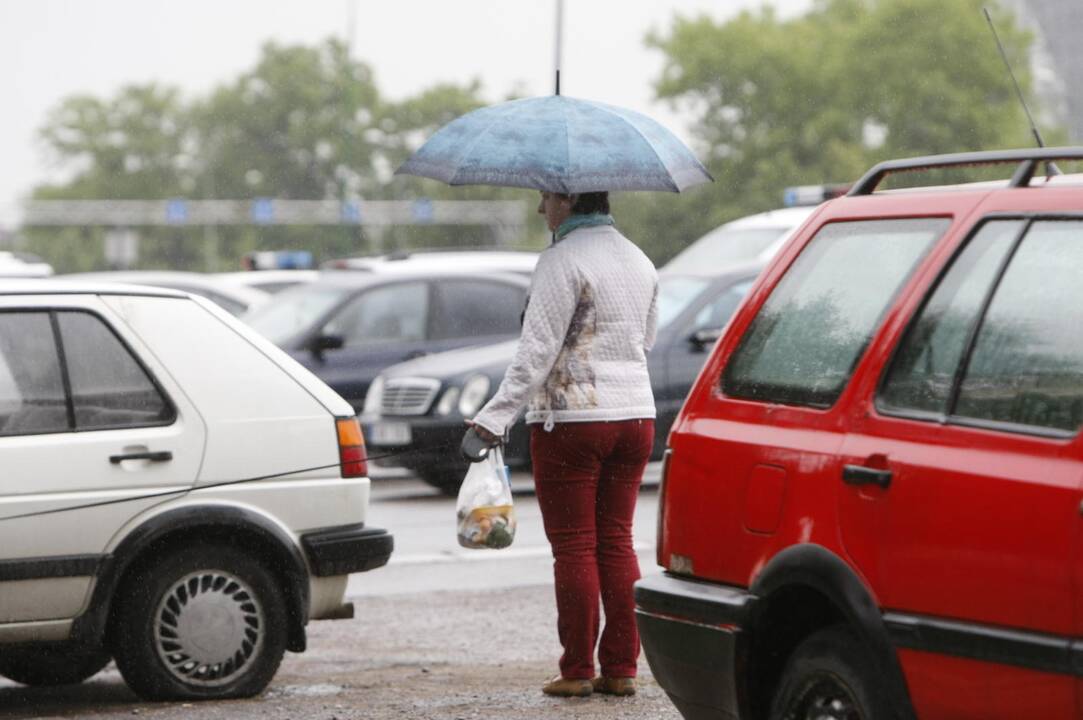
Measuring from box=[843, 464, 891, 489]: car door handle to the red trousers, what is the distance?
90.7 inches

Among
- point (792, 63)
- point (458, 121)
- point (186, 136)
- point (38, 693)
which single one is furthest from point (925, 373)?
point (186, 136)

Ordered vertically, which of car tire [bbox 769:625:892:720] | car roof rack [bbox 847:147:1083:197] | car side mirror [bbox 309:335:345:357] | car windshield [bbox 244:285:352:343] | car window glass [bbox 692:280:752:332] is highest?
car roof rack [bbox 847:147:1083:197]

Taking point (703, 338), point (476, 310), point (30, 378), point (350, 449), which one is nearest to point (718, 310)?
point (703, 338)

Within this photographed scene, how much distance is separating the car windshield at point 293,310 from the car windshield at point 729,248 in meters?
2.90

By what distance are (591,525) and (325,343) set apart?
9.73 meters

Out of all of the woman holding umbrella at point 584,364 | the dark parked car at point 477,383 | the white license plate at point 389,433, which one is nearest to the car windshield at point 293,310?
the dark parked car at point 477,383

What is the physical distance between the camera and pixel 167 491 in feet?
22.3

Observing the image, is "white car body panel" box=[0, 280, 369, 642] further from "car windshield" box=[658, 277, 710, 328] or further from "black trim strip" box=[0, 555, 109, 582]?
"car windshield" box=[658, 277, 710, 328]

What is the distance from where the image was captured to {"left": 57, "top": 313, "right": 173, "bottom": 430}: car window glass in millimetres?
6828

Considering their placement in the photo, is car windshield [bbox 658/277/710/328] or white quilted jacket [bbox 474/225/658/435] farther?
car windshield [bbox 658/277/710/328]

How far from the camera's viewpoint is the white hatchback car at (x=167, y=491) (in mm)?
6625

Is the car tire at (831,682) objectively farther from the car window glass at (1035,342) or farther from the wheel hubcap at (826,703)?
the car window glass at (1035,342)

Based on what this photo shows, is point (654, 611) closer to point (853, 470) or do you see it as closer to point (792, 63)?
point (853, 470)

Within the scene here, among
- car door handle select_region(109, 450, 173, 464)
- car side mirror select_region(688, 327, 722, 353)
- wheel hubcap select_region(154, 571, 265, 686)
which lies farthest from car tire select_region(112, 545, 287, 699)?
car side mirror select_region(688, 327, 722, 353)
